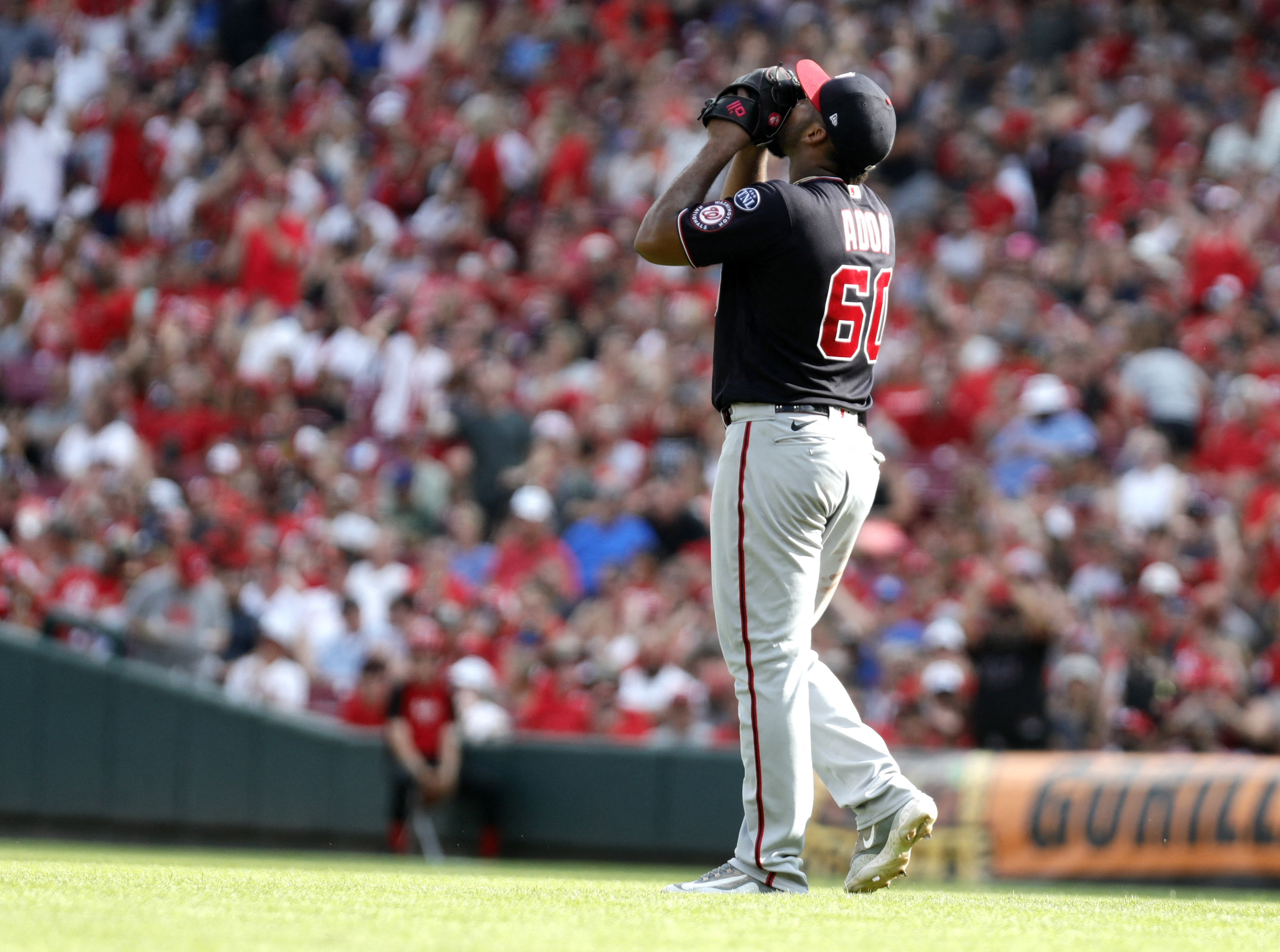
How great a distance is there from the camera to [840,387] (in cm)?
468

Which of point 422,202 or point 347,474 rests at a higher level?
point 422,202

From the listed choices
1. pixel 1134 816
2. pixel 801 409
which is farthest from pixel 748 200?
pixel 1134 816

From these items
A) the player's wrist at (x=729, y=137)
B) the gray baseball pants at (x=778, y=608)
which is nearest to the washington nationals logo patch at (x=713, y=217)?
the player's wrist at (x=729, y=137)

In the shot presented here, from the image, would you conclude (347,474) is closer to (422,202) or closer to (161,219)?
(422,202)

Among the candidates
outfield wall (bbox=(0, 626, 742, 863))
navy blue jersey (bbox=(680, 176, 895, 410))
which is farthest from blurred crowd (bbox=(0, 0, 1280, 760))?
Result: navy blue jersey (bbox=(680, 176, 895, 410))

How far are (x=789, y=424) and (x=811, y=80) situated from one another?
36.8 inches

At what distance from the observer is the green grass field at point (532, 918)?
3252mm

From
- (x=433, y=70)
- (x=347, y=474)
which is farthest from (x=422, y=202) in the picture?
(x=347, y=474)

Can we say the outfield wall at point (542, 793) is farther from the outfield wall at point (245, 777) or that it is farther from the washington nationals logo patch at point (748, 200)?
the washington nationals logo patch at point (748, 200)

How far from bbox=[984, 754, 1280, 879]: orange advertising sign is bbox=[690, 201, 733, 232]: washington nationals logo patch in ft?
17.4

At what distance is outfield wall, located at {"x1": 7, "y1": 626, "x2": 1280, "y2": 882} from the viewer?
874cm

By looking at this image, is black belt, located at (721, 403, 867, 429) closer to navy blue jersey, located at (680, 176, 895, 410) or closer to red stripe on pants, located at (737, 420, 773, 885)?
navy blue jersey, located at (680, 176, 895, 410)

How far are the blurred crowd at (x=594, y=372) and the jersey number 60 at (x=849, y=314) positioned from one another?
16.2 feet

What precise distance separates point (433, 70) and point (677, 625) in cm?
874
